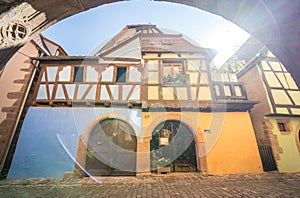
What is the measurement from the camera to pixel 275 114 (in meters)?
7.16

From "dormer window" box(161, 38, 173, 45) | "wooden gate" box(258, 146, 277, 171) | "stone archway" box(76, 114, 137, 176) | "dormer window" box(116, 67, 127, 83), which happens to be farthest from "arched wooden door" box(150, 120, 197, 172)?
"dormer window" box(161, 38, 173, 45)

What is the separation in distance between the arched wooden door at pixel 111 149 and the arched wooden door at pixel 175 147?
1.01 metres

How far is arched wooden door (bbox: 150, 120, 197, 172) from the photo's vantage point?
22.4 ft

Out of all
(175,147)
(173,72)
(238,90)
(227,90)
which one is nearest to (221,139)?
(175,147)

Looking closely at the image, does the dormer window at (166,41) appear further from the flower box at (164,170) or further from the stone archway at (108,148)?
the flower box at (164,170)

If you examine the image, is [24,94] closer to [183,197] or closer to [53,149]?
[53,149]

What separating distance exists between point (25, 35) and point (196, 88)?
7078 mm

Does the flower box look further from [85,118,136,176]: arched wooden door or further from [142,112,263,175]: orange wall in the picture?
[142,112,263,175]: orange wall

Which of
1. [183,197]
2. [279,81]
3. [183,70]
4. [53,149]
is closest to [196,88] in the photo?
[183,70]

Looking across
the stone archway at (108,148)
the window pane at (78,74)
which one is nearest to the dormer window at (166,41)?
the window pane at (78,74)

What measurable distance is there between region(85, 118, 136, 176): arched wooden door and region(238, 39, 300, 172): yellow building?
5938 millimetres

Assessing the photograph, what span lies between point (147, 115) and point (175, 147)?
1947 millimetres

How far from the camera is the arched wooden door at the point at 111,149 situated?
6727 mm

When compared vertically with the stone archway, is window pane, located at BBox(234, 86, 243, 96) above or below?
above
